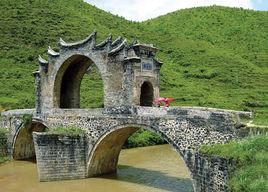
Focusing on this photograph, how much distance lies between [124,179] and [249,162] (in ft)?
35.7

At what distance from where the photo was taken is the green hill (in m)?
43.5

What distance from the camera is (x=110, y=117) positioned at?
19906 millimetres

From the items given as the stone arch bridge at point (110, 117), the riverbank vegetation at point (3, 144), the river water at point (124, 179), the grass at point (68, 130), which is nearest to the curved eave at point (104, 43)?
the stone arch bridge at point (110, 117)

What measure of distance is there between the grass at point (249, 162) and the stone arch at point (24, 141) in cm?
1730

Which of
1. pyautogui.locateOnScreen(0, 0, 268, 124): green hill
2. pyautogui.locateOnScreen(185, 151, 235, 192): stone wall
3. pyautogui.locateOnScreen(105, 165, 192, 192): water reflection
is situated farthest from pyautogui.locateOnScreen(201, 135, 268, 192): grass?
pyautogui.locateOnScreen(0, 0, 268, 124): green hill

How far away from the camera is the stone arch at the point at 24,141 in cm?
2807

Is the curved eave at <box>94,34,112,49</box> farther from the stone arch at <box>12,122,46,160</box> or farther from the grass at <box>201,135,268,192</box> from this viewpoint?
the grass at <box>201,135,268,192</box>

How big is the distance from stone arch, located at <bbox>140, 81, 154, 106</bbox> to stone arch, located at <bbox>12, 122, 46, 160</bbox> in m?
8.72

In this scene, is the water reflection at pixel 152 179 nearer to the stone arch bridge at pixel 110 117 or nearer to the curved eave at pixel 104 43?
the stone arch bridge at pixel 110 117

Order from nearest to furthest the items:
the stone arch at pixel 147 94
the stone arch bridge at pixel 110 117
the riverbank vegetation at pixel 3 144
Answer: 1. the stone arch bridge at pixel 110 117
2. the stone arch at pixel 147 94
3. the riverbank vegetation at pixel 3 144

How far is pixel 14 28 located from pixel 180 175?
41258 mm

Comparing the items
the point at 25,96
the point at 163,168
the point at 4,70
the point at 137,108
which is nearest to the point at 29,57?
the point at 4,70

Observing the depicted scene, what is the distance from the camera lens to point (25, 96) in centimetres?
4069

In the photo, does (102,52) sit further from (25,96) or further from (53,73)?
(25,96)
